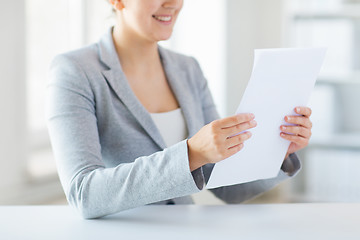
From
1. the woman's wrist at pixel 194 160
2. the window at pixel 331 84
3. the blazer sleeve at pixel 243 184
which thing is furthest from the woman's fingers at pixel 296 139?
the window at pixel 331 84

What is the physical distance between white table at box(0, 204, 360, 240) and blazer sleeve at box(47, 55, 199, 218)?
0.15 ft

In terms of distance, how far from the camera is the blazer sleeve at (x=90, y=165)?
3.52 feet

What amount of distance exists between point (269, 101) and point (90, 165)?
45 cm

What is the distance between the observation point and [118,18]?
1549 mm

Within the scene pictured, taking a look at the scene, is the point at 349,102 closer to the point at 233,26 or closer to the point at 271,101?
the point at 233,26

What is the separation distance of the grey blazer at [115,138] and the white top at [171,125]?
0.09ft

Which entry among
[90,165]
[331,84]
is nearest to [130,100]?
[90,165]

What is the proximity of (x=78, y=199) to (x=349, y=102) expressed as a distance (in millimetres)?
3066

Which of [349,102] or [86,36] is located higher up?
[86,36]

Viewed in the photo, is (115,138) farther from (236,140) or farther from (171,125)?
(236,140)

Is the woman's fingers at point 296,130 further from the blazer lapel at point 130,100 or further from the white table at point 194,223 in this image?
the blazer lapel at point 130,100

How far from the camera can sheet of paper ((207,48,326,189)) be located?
1.06 m

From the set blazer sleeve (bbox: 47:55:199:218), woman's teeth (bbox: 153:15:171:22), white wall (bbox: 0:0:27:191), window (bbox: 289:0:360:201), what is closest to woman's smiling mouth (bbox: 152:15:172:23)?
woman's teeth (bbox: 153:15:171:22)

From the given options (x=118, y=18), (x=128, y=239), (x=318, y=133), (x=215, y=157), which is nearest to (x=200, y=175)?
(x=215, y=157)
